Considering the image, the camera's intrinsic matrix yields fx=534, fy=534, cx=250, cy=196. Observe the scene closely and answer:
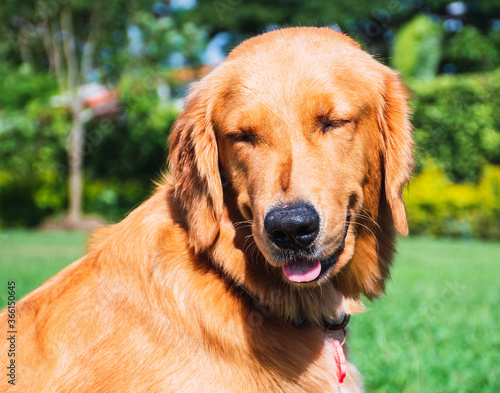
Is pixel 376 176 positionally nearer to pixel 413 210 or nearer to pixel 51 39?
pixel 413 210

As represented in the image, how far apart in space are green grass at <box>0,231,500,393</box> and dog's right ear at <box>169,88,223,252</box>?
31.3 inches

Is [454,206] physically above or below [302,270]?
below

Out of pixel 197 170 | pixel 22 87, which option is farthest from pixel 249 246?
pixel 22 87

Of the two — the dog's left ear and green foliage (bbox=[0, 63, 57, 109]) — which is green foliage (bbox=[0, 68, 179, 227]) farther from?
the dog's left ear

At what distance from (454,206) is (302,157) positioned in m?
15.1

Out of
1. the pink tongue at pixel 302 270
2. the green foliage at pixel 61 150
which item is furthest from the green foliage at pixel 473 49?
the pink tongue at pixel 302 270

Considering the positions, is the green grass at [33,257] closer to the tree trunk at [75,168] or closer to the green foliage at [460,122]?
the tree trunk at [75,168]

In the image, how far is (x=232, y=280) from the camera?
8.30 feet

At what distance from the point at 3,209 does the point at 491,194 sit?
1647 cm

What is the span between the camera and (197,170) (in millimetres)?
2666

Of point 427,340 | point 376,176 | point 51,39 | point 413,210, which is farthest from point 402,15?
point 376,176

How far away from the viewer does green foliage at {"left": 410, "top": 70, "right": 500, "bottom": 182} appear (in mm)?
17000

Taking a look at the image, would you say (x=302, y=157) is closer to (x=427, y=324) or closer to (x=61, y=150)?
(x=427, y=324)

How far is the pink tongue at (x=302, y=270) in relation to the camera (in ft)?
7.93
